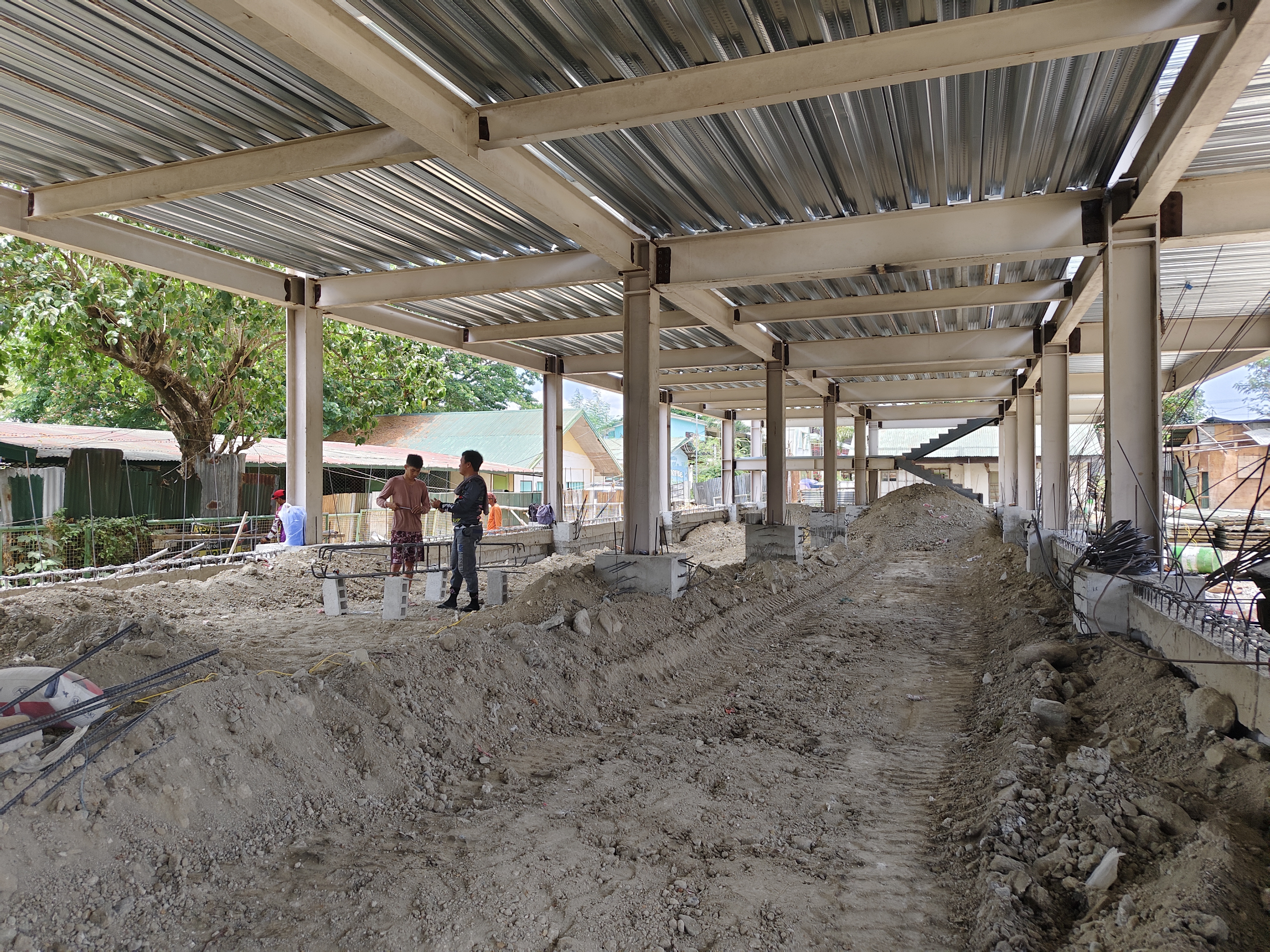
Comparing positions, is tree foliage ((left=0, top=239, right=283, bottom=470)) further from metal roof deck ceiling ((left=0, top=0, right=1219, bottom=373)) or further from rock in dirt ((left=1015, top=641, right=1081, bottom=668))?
rock in dirt ((left=1015, top=641, right=1081, bottom=668))

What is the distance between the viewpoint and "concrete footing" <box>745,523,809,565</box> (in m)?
16.2

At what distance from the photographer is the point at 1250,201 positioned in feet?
25.7

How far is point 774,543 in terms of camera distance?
16281mm

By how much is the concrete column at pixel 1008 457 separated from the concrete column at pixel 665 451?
1180cm

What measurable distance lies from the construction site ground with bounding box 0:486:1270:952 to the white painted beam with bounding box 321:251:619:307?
17.1 feet

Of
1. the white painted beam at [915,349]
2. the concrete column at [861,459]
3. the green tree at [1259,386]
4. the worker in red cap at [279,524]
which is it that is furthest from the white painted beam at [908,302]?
the green tree at [1259,386]

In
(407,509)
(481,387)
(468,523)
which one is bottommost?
(468,523)

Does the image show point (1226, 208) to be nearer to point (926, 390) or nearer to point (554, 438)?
point (554, 438)

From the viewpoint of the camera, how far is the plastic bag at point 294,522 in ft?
42.1

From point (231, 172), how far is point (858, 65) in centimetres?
614

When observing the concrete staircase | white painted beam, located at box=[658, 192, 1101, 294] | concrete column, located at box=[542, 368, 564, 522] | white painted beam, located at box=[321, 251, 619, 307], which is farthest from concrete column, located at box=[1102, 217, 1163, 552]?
the concrete staircase

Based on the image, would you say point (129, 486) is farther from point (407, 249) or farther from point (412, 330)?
point (407, 249)

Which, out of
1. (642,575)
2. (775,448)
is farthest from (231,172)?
(775,448)

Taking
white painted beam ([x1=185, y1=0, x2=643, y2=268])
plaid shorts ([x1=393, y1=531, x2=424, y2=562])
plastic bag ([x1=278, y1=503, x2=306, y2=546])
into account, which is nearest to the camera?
white painted beam ([x1=185, y1=0, x2=643, y2=268])
